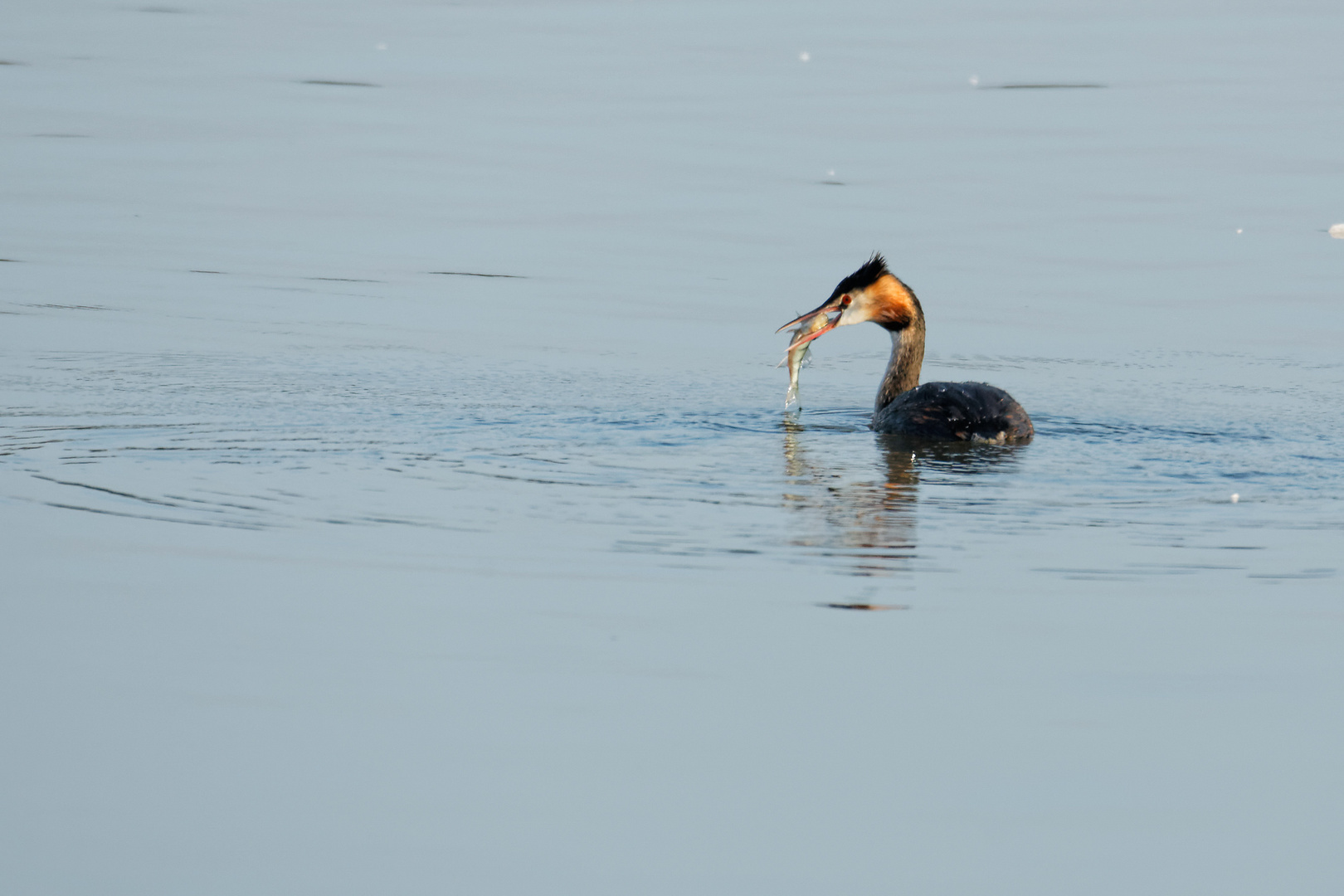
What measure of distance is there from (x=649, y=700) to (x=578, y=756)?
47 cm

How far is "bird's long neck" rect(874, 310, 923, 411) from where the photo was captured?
1206 centimetres

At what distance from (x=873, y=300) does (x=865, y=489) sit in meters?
3.07

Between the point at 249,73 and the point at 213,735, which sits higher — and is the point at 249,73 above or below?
above

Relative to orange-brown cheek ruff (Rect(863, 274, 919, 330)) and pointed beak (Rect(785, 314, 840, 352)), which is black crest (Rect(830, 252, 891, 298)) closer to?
orange-brown cheek ruff (Rect(863, 274, 919, 330))

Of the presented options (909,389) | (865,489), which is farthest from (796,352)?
(865,489)

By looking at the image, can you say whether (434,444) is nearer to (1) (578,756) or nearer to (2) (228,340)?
(2) (228,340)

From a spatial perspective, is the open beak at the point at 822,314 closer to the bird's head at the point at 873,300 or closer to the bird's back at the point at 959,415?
the bird's head at the point at 873,300

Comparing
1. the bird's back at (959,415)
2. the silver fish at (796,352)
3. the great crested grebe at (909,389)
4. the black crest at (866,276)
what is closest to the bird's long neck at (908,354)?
the great crested grebe at (909,389)

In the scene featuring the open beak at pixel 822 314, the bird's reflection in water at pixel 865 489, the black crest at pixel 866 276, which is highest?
the black crest at pixel 866 276

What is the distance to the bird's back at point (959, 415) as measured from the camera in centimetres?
1040

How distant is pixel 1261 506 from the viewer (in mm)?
8680

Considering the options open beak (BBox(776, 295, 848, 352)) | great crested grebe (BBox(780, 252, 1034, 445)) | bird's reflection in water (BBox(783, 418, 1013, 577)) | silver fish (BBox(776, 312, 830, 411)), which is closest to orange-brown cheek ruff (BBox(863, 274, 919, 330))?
great crested grebe (BBox(780, 252, 1034, 445))

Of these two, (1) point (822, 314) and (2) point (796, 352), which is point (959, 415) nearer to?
(2) point (796, 352)

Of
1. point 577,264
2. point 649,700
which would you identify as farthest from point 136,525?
point 577,264
